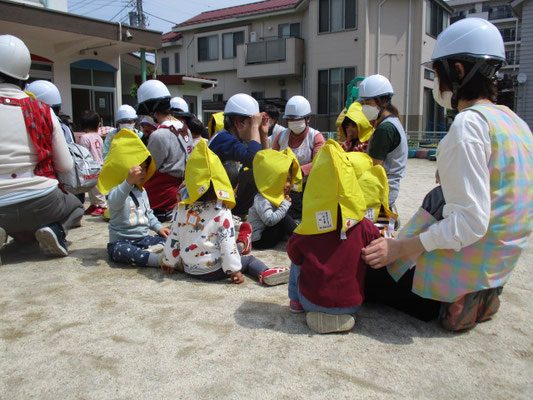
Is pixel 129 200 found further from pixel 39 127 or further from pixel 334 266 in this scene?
pixel 334 266

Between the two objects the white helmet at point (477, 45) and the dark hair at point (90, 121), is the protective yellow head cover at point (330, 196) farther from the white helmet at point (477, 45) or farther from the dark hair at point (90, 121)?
the dark hair at point (90, 121)

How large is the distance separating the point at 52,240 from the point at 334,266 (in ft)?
8.11

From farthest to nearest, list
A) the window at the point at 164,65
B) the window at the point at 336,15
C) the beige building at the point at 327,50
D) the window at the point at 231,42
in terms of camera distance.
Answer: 1. the window at the point at 164,65
2. the window at the point at 231,42
3. the window at the point at 336,15
4. the beige building at the point at 327,50

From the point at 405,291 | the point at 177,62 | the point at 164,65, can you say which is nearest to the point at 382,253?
the point at 405,291

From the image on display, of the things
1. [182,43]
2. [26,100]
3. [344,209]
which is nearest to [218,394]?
[344,209]

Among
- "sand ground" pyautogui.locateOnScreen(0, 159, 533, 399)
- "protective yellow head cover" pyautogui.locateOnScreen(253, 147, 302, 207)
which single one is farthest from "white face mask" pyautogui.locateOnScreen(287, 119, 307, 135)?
"sand ground" pyautogui.locateOnScreen(0, 159, 533, 399)

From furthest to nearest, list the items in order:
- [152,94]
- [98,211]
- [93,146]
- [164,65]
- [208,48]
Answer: [164,65] → [208,48] → [93,146] → [98,211] → [152,94]

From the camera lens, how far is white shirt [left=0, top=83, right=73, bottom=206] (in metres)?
3.28

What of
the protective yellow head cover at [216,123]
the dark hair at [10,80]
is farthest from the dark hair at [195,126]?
the dark hair at [10,80]

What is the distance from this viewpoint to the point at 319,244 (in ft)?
7.39

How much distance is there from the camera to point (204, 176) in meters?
2.96

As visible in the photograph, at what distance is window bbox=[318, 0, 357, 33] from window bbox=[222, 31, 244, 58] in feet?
16.2

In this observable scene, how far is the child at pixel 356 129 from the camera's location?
14.9 ft

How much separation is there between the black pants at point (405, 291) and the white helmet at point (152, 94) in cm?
322
